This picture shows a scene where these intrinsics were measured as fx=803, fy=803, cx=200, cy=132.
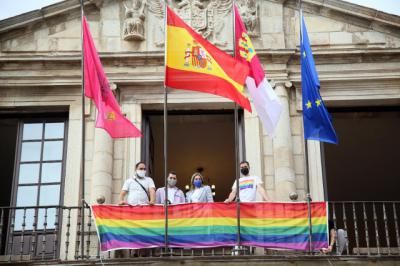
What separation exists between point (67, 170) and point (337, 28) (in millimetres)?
5273

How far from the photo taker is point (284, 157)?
12914mm

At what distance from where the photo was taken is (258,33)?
14.0 m

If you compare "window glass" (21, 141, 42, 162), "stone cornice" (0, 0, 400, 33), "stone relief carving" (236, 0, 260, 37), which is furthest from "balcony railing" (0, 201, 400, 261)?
"stone relief carving" (236, 0, 260, 37)

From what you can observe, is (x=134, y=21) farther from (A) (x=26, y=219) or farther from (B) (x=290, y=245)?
(B) (x=290, y=245)

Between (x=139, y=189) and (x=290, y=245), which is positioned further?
(x=139, y=189)

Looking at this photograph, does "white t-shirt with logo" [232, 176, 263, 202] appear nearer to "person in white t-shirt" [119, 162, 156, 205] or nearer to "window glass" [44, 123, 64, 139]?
"person in white t-shirt" [119, 162, 156, 205]

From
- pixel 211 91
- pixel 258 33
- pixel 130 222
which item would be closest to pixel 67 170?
pixel 130 222

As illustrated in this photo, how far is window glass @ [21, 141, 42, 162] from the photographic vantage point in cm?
1348

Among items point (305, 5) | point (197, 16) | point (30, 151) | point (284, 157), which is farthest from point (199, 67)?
point (30, 151)

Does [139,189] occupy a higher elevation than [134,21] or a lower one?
lower

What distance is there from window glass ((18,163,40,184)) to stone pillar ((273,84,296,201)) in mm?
3961

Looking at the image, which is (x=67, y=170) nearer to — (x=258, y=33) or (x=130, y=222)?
(x=130, y=222)

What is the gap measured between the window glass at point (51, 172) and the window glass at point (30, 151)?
231 mm

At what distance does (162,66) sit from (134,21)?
96cm
